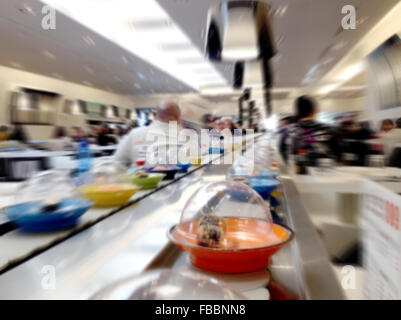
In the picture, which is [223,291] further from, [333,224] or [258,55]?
[258,55]

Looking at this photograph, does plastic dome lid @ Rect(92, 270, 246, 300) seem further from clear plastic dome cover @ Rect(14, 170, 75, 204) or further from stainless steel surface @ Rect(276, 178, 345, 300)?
clear plastic dome cover @ Rect(14, 170, 75, 204)

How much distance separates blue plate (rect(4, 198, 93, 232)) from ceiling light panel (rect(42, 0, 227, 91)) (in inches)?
164

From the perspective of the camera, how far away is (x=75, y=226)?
0.80 metres

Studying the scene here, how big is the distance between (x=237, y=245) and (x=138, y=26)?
5.62m

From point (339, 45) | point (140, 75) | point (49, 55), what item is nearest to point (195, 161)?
point (49, 55)

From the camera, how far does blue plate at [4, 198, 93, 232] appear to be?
73 cm

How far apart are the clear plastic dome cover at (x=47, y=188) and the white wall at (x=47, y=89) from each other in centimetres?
959

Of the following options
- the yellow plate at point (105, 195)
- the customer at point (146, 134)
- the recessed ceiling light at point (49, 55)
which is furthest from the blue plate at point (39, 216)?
the recessed ceiling light at point (49, 55)

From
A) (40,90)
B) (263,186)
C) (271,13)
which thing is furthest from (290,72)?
(263,186)

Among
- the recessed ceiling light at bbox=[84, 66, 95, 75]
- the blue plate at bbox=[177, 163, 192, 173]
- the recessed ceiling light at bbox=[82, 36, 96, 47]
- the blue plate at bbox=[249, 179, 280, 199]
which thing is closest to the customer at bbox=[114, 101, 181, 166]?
the blue plate at bbox=[177, 163, 192, 173]

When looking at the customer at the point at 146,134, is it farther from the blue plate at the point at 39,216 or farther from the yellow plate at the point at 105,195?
the blue plate at the point at 39,216

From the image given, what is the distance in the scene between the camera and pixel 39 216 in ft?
2.37
